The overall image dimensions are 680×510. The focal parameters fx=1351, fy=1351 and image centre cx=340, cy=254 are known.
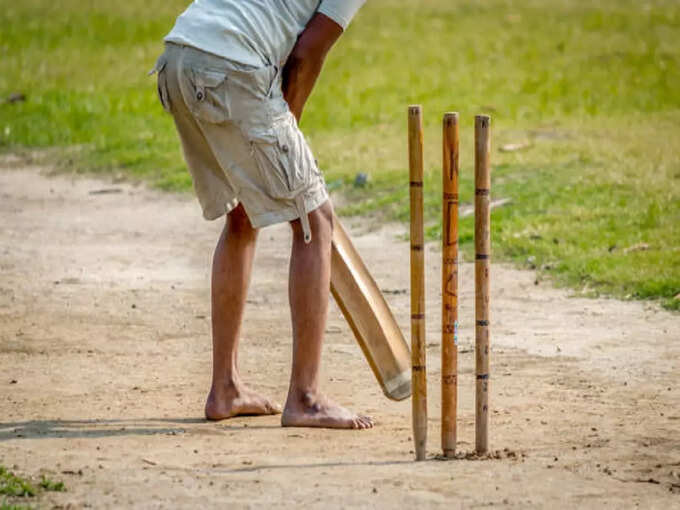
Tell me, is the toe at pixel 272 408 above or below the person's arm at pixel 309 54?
below

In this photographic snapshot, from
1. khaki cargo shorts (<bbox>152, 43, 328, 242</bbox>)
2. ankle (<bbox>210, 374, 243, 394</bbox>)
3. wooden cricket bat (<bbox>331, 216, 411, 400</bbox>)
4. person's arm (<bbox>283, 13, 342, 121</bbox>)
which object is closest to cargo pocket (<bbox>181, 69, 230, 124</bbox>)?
khaki cargo shorts (<bbox>152, 43, 328, 242</bbox>)

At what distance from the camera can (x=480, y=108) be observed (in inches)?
560

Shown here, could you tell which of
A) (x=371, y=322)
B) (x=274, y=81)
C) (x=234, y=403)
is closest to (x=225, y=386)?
(x=234, y=403)

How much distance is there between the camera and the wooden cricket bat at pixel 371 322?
480 centimetres

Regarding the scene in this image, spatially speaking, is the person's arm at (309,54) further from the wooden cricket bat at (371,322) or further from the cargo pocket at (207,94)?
the wooden cricket bat at (371,322)

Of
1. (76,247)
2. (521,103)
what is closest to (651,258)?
(76,247)

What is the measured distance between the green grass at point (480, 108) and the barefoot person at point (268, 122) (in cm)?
279

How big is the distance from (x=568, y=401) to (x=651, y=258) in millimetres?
2864

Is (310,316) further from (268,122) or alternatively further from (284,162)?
(268,122)

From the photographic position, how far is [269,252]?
8.71m

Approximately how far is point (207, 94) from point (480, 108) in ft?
32.6

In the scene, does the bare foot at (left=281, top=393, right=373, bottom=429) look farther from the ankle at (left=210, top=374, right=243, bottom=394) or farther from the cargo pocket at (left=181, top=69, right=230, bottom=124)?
the cargo pocket at (left=181, top=69, right=230, bottom=124)

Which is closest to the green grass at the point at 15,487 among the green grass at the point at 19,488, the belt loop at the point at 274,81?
the green grass at the point at 19,488

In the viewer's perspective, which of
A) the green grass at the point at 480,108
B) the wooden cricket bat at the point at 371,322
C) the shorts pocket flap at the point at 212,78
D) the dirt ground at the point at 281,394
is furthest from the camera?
the green grass at the point at 480,108
